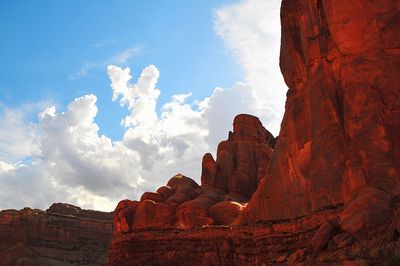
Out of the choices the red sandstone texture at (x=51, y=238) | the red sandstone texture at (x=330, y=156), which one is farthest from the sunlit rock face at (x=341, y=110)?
the red sandstone texture at (x=51, y=238)

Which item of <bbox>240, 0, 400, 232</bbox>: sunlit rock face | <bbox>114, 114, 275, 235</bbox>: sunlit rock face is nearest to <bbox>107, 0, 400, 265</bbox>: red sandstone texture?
<bbox>240, 0, 400, 232</bbox>: sunlit rock face

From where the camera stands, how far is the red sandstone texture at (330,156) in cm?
2214

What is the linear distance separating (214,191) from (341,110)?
86.3ft

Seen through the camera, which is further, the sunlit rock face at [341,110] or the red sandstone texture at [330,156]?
the sunlit rock face at [341,110]

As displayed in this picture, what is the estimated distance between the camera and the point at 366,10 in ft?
92.3

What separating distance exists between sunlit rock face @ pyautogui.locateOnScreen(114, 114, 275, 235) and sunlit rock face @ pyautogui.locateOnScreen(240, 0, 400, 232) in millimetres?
12082

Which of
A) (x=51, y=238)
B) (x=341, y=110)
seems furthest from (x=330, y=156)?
(x=51, y=238)

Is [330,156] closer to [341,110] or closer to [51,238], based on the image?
[341,110]

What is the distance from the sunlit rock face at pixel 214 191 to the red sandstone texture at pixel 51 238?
1518 inches

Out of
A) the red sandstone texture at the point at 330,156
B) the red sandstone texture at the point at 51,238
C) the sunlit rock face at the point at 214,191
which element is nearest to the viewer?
the red sandstone texture at the point at 330,156

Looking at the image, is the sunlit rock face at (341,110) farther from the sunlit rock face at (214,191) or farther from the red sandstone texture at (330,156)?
the sunlit rock face at (214,191)

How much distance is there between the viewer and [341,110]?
28672 mm

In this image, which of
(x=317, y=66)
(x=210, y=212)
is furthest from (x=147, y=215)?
(x=317, y=66)

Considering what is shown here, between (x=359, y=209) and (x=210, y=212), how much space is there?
2410 centimetres
